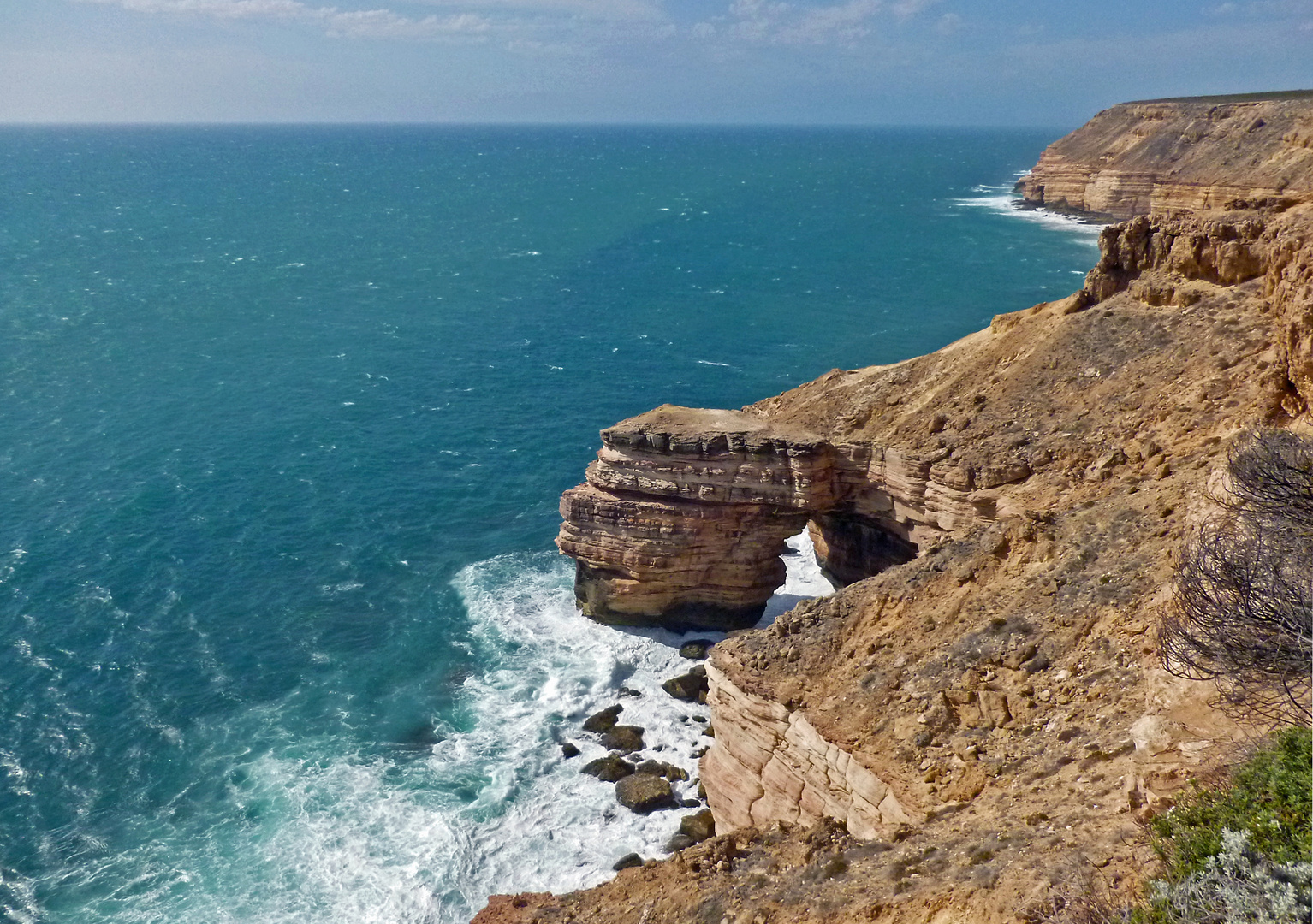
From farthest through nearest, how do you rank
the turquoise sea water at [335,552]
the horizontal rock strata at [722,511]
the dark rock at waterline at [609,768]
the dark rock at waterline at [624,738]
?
1. the horizontal rock strata at [722,511]
2. the dark rock at waterline at [624,738]
3. the dark rock at waterline at [609,768]
4. the turquoise sea water at [335,552]

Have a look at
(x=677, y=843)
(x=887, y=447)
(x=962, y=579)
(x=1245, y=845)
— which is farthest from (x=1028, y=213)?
(x=1245, y=845)

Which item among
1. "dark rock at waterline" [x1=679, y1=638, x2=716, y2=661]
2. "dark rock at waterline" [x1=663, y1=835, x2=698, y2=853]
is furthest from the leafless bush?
"dark rock at waterline" [x1=679, y1=638, x2=716, y2=661]

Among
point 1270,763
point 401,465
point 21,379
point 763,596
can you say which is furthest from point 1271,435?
point 21,379

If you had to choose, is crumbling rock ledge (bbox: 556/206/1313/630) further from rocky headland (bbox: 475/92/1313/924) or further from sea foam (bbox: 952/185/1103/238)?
sea foam (bbox: 952/185/1103/238)

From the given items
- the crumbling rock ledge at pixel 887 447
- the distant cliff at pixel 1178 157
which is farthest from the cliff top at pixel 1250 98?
the crumbling rock ledge at pixel 887 447

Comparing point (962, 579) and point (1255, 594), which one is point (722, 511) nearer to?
point (962, 579)

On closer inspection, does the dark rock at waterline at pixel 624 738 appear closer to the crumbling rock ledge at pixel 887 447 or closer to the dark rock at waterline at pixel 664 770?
the dark rock at waterline at pixel 664 770
